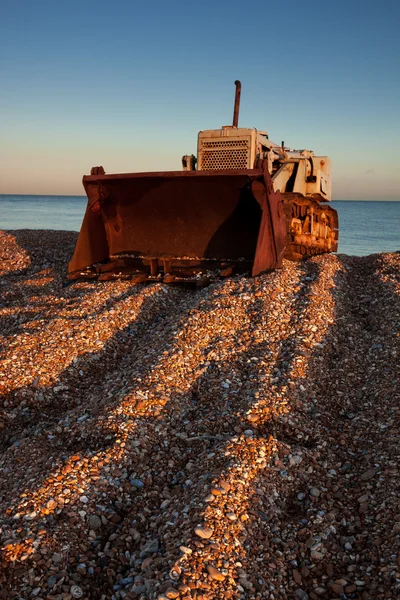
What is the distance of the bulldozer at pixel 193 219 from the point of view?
29.3 ft

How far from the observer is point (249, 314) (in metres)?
7.32

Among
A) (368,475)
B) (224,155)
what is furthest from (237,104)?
(368,475)

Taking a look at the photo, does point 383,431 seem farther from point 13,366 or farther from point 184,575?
point 13,366

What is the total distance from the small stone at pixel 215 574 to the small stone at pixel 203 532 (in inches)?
9.2

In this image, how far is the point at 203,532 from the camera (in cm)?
339

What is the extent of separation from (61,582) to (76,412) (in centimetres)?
205

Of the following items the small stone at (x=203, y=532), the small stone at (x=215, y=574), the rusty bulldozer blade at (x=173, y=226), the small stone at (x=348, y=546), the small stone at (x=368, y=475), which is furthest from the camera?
the rusty bulldozer blade at (x=173, y=226)

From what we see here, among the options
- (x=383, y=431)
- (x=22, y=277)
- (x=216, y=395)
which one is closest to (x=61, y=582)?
(x=216, y=395)

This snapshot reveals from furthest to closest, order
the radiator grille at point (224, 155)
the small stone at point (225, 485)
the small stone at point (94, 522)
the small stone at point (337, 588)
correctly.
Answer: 1. the radiator grille at point (224, 155)
2. the small stone at point (225, 485)
3. the small stone at point (94, 522)
4. the small stone at point (337, 588)

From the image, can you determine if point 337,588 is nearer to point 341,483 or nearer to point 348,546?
point 348,546

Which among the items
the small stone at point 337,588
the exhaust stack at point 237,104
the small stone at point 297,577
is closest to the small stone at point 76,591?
the small stone at point 297,577

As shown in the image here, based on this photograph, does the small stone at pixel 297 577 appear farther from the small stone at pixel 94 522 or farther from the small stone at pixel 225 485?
the small stone at pixel 94 522

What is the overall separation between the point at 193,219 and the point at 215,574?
23.8ft

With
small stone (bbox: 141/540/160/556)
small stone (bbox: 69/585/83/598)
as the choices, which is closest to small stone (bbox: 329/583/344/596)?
small stone (bbox: 141/540/160/556)
